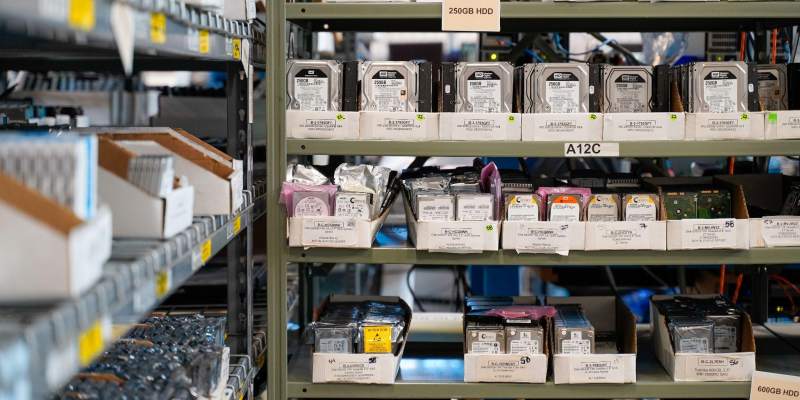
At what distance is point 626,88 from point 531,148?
32 cm

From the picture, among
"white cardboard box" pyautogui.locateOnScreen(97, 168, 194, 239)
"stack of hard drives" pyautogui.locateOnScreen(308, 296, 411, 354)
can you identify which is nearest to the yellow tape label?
"stack of hard drives" pyautogui.locateOnScreen(308, 296, 411, 354)

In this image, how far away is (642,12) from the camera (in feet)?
7.68

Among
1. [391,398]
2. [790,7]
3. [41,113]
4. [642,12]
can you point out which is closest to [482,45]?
[642,12]

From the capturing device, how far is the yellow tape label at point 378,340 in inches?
94.2

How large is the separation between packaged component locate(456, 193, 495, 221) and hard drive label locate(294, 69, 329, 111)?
44 centimetres

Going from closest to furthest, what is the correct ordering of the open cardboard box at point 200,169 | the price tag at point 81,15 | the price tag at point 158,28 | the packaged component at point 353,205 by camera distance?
the price tag at point 81,15 < the price tag at point 158,28 < the open cardboard box at point 200,169 < the packaged component at point 353,205

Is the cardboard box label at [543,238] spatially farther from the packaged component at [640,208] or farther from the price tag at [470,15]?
the price tag at [470,15]

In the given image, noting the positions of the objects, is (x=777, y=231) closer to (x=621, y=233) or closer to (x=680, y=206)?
(x=680, y=206)

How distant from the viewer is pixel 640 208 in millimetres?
2381

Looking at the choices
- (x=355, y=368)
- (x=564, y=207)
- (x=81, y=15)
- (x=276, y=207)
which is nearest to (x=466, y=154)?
(x=564, y=207)

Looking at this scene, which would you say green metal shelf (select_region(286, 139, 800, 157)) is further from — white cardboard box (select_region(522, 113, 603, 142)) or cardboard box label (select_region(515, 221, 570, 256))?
cardboard box label (select_region(515, 221, 570, 256))

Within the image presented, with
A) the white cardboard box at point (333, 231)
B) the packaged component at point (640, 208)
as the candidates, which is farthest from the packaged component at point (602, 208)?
the white cardboard box at point (333, 231)

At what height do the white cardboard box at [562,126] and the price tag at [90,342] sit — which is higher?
the white cardboard box at [562,126]

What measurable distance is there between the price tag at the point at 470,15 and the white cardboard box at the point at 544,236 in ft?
1.68
